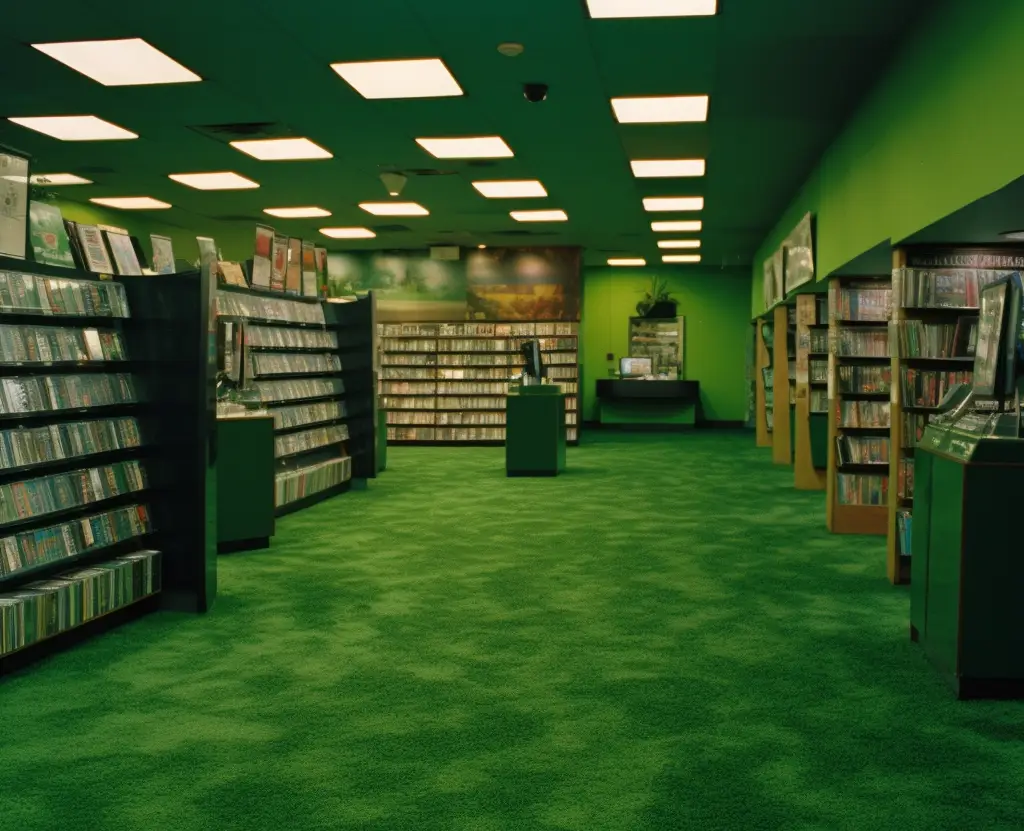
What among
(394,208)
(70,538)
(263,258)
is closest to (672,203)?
(394,208)

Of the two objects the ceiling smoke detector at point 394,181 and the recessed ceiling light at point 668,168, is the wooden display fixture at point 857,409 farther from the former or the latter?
the ceiling smoke detector at point 394,181

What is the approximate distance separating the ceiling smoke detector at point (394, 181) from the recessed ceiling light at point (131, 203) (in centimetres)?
379

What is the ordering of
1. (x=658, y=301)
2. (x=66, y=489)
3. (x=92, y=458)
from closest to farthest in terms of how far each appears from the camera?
(x=66, y=489) < (x=92, y=458) < (x=658, y=301)

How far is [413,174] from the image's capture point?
1069 cm

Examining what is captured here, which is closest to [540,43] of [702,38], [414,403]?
[702,38]

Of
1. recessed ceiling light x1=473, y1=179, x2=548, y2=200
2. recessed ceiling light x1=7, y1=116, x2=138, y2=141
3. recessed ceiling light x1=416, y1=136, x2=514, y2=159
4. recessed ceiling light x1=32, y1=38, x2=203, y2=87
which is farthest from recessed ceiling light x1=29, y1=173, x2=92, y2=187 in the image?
recessed ceiling light x1=473, y1=179, x2=548, y2=200

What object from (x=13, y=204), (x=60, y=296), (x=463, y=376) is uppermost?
(x=13, y=204)

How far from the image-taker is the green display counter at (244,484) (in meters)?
6.59

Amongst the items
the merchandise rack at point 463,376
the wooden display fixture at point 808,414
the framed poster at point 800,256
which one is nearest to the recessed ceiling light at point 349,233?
the merchandise rack at point 463,376

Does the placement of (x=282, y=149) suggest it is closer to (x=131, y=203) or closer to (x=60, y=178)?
(x=60, y=178)

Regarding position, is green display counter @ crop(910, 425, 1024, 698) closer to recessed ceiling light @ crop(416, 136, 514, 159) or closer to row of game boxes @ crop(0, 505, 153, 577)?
row of game boxes @ crop(0, 505, 153, 577)

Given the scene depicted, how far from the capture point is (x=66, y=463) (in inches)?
186

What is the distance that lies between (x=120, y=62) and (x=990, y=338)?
610 cm

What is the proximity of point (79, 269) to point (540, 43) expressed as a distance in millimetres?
3369
